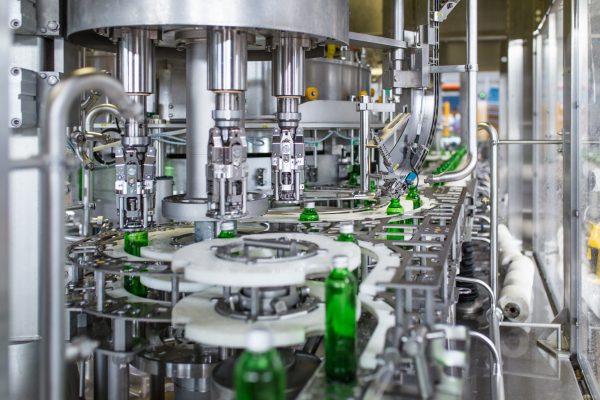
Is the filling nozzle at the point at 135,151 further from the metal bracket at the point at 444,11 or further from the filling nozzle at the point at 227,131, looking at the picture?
the metal bracket at the point at 444,11

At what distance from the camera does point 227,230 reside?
189 cm

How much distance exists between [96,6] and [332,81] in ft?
8.19

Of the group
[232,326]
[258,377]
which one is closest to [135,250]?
[232,326]

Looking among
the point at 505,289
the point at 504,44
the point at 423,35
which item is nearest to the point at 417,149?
the point at 423,35

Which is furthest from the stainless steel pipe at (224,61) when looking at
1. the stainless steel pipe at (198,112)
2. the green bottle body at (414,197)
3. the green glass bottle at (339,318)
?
the green bottle body at (414,197)

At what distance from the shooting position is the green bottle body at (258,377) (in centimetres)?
105

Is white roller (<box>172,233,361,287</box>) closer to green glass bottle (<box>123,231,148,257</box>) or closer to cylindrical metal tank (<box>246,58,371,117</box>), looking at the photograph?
green glass bottle (<box>123,231,148,257</box>)

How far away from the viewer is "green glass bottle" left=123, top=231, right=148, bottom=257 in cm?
209

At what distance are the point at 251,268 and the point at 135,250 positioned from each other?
77cm

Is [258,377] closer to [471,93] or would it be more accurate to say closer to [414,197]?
[471,93]

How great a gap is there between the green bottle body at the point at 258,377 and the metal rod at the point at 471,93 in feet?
5.36

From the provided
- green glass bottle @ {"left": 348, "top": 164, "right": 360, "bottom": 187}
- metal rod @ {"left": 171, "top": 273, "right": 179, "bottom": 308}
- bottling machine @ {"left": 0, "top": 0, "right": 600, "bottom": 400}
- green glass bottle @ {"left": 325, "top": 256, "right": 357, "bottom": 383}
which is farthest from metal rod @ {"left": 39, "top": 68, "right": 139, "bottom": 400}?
green glass bottle @ {"left": 348, "top": 164, "right": 360, "bottom": 187}

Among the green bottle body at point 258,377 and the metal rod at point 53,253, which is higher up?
the metal rod at point 53,253

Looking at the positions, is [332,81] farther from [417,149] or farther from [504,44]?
[504,44]
